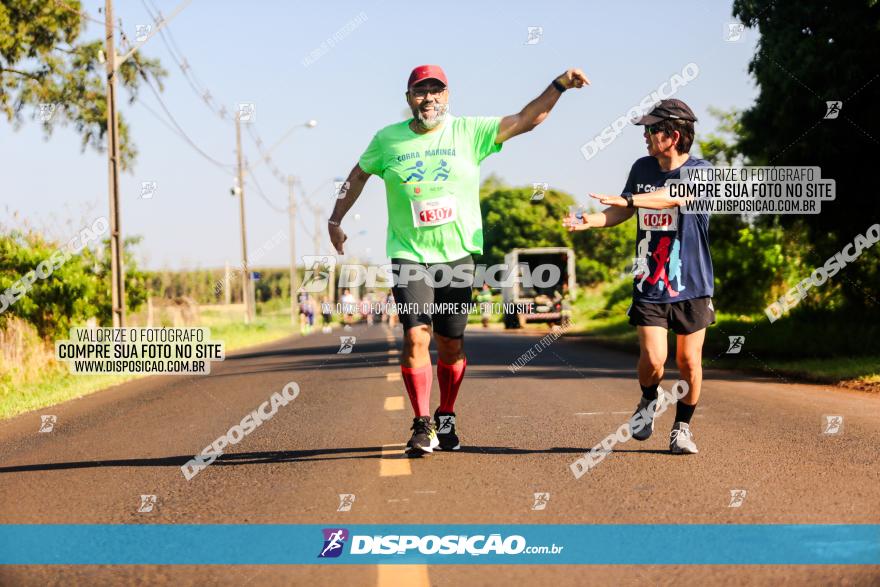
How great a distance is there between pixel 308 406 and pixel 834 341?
9.47m

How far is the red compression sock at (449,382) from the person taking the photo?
23.2 feet

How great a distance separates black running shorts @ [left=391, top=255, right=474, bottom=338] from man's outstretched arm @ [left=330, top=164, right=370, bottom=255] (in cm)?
64

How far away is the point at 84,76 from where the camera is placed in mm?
28141

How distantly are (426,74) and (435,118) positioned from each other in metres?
0.27

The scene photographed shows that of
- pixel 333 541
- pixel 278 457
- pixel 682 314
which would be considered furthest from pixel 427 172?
pixel 333 541

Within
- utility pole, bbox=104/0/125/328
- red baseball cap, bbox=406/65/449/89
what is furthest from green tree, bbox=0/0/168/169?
red baseball cap, bbox=406/65/449/89

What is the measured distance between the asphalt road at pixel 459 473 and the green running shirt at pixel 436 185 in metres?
1.33

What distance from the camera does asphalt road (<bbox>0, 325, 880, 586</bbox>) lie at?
14.0 feet

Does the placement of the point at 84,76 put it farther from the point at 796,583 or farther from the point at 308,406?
the point at 796,583

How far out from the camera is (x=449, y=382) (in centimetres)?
709

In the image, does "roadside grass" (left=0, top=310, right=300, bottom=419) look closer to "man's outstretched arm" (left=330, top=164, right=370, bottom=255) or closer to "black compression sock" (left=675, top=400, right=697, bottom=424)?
"man's outstretched arm" (left=330, top=164, right=370, bottom=255)

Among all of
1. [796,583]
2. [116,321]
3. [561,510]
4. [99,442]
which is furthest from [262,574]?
[116,321]

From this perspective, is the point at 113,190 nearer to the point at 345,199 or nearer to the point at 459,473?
the point at 345,199

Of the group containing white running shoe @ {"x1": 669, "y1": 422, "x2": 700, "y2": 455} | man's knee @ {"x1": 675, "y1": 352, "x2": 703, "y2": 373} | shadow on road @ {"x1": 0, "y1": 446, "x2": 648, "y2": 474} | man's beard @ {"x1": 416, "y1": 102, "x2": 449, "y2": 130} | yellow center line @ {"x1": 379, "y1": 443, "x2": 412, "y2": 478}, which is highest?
man's beard @ {"x1": 416, "y1": 102, "x2": 449, "y2": 130}
